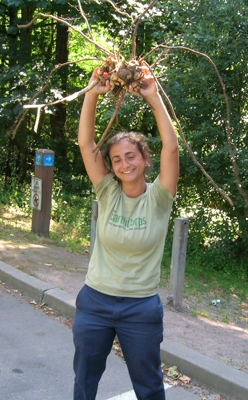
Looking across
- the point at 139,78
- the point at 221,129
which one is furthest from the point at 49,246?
the point at 139,78

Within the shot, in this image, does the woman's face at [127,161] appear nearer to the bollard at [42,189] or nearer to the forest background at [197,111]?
the forest background at [197,111]

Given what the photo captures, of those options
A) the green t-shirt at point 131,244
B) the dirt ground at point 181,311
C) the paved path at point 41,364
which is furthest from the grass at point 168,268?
the green t-shirt at point 131,244

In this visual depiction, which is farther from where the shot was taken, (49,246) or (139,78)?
(49,246)

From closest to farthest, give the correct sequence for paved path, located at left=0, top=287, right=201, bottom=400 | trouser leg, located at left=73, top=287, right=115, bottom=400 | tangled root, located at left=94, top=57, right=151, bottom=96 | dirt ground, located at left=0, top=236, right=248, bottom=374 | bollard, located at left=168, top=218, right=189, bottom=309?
tangled root, located at left=94, top=57, right=151, bottom=96 < trouser leg, located at left=73, top=287, right=115, bottom=400 < paved path, located at left=0, top=287, right=201, bottom=400 < dirt ground, located at left=0, top=236, right=248, bottom=374 < bollard, located at left=168, top=218, right=189, bottom=309

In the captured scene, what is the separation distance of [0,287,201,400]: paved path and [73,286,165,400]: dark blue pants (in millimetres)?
1073

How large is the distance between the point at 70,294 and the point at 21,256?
1808 millimetres

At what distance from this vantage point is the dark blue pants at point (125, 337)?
2.28m

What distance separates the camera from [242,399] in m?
3.28

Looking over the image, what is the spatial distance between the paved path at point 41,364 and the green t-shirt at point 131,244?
4.57ft

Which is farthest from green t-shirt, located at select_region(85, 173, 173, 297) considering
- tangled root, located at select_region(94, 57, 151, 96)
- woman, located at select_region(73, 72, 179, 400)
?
tangled root, located at select_region(94, 57, 151, 96)

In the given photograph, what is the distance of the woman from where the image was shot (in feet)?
7.50

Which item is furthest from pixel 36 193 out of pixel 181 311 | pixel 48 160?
pixel 181 311

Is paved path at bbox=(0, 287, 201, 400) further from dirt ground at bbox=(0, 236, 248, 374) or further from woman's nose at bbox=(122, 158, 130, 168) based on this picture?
woman's nose at bbox=(122, 158, 130, 168)

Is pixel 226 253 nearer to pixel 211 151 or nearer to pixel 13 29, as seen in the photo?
pixel 211 151
